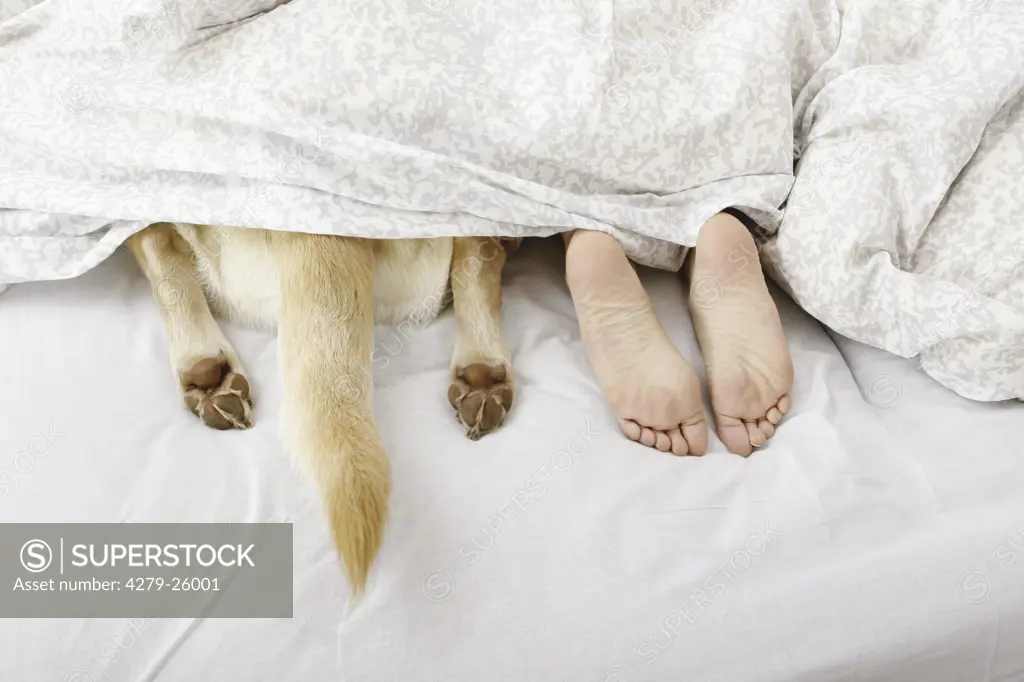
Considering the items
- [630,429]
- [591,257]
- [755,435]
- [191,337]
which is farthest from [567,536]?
[191,337]

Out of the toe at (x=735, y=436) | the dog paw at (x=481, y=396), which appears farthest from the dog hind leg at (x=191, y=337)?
the toe at (x=735, y=436)

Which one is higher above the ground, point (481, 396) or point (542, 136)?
point (542, 136)

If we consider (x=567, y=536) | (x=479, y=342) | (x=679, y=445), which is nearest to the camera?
(x=567, y=536)

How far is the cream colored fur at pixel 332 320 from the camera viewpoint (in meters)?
0.90

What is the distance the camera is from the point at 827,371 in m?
1.15

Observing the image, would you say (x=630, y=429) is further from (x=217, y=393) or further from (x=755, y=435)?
(x=217, y=393)

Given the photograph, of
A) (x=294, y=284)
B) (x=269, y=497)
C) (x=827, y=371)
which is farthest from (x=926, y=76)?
(x=269, y=497)

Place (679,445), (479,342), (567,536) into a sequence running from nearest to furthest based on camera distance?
(567,536) → (679,445) → (479,342)

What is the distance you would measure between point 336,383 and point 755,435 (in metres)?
0.53

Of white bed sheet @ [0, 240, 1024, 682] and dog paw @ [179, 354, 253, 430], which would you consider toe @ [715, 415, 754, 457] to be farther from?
dog paw @ [179, 354, 253, 430]

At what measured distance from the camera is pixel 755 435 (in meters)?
1.05

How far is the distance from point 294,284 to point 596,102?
1.62 ft

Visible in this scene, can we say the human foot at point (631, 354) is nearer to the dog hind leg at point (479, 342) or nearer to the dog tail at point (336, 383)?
the dog hind leg at point (479, 342)

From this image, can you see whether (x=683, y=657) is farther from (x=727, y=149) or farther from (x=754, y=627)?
(x=727, y=149)
